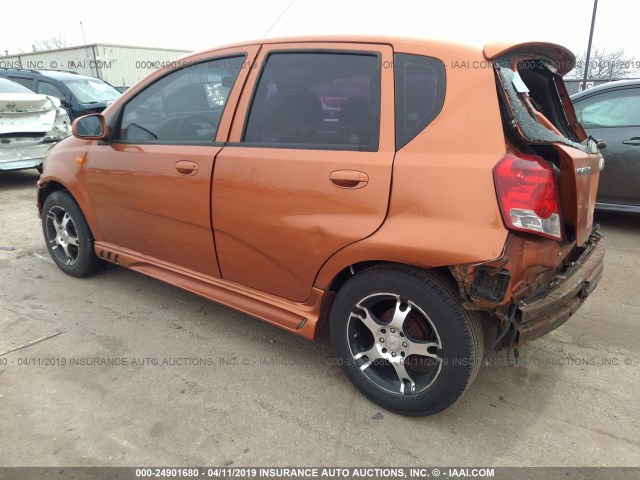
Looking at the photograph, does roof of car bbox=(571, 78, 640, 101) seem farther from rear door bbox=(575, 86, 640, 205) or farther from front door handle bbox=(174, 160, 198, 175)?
front door handle bbox=(174, 160, 198, 175)

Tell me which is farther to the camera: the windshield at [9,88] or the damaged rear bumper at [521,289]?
the windshield at [9,88]

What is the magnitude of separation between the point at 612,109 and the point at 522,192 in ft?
13.7

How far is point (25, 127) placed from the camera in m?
6.99

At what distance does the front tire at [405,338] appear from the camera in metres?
1.99

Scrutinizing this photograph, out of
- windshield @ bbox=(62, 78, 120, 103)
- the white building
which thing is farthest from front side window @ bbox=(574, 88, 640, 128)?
the white building

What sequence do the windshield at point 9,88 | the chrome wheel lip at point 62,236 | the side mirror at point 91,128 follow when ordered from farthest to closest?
1. the windshield at point 9,88
2. the chrome wheel lip at point 62,236
3. the side mirror at point 91,128

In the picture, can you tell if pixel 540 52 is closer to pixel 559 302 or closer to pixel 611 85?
pixel 559 302

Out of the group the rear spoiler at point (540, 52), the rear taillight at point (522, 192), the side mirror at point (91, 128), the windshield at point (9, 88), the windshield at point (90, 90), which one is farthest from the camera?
the windshield at point (90, 90)

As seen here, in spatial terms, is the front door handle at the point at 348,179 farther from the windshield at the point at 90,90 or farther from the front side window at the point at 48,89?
the front side window at the point at 48,89

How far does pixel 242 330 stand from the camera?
308 centimetres

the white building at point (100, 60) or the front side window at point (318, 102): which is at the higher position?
the white building at point (100, 60)

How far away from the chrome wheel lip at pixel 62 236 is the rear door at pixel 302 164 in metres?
1.82

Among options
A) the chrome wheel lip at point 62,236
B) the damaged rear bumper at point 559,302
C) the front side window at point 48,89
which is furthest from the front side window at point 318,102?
the front side window at point 48,89

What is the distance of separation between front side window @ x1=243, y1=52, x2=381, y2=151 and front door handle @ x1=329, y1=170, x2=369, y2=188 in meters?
0.13
